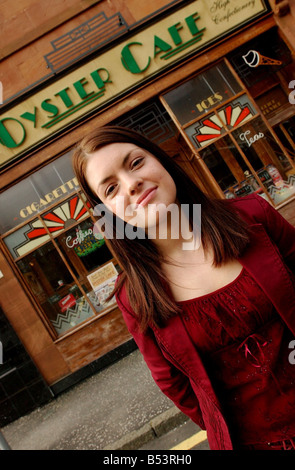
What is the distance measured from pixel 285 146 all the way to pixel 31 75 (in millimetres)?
4459

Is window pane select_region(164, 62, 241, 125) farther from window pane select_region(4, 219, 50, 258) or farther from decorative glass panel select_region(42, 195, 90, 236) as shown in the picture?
window pane select_region(4, 219, 50, 258)

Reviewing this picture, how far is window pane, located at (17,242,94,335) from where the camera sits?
567 centimetres

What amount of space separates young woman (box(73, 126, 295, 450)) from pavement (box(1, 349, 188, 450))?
2.44m

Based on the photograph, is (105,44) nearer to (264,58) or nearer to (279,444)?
(264,58)

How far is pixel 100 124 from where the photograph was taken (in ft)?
17.9

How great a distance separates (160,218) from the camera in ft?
4.52

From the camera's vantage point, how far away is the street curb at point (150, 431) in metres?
3.52

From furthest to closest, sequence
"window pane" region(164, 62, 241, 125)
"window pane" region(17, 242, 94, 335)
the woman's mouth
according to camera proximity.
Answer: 1. "window pane" region(17, 242, 94, 335)
2. "window pane" region(164, 62, 241, 125)
3. the woman's mouth

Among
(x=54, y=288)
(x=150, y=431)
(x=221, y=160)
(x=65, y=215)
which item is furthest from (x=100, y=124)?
(x=150, y=431)

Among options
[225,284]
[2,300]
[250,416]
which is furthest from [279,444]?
[2,300]

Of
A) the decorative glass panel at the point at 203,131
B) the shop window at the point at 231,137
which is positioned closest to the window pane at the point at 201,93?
the shop window at the point at 231,137

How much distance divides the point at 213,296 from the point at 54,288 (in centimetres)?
483

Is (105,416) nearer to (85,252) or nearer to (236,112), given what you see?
(85,252)

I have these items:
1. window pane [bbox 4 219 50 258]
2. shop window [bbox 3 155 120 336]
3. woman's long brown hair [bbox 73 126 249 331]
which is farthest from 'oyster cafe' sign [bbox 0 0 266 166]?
woman's long brown hair [bbox 73 126 249 331]
